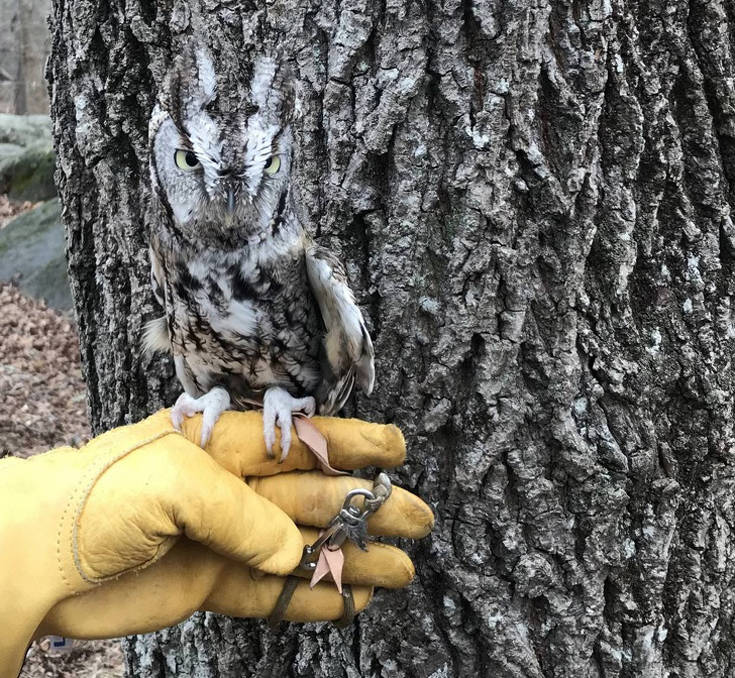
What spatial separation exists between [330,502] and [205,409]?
0.37m

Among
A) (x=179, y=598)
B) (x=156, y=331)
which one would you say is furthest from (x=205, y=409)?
(x=179, y=598)

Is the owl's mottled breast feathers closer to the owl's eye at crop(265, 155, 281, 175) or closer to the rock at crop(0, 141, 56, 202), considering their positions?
the owl's eye at crop(265, 155, 281, 175)

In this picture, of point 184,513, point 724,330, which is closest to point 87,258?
point 184,513

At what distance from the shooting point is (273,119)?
5.14ft

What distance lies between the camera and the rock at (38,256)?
7566mm

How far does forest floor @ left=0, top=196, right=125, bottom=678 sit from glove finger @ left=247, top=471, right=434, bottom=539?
7.47ft

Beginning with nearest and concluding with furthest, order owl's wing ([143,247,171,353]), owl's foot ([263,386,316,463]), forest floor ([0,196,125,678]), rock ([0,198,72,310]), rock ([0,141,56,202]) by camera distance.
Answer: owl's foot ([263,386,316,463]) → owl's wing ([143,247,171,353]) → forest floor ([0,196,125,678]) → rock ([0,198,72,310]) → rock ([0,141,56,202])

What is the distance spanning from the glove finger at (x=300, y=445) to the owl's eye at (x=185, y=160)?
0.56 m

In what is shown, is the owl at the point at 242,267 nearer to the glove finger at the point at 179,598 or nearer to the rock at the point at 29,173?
the glove finger at the point at 179,598

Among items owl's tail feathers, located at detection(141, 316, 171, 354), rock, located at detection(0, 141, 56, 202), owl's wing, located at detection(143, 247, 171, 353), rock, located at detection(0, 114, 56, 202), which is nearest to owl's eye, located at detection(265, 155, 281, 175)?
owl's wing, located at detection(143, 247, 171, 353)

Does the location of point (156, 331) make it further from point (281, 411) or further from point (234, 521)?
point (234, 521)

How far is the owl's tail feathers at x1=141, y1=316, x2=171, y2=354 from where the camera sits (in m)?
1.95

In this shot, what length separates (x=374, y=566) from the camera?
1.61 meters

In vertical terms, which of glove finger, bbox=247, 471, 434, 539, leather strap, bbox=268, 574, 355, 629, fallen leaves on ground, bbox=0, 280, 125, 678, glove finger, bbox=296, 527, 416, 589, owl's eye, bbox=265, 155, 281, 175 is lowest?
fallen leaves on ground, bbox=0, 280, 125, 678
